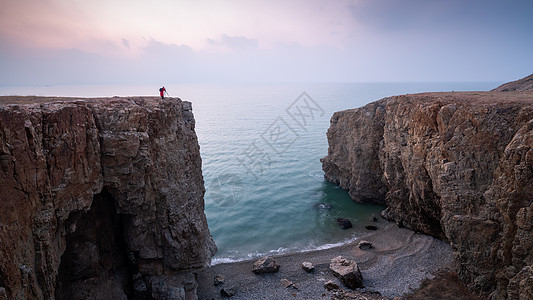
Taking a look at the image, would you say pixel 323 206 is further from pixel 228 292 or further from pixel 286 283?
pixel 228 292

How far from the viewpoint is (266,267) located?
25141 mm

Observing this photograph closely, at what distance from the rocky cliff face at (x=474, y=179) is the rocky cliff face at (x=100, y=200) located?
61.6ft

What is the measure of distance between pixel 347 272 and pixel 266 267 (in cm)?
687

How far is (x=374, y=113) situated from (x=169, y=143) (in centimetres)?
2708

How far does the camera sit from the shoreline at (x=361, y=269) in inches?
878

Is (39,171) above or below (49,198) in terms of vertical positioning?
above

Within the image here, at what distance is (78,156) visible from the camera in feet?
48.6

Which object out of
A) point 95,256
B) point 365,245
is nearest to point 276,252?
point 365,245

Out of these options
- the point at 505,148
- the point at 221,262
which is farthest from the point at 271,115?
the point at 505,148

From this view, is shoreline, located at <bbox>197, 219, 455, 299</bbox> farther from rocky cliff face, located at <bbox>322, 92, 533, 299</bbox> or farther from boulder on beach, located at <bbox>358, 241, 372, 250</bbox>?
rocky cliff face, located at <bbox>322, 92, 533, 299</bbox>

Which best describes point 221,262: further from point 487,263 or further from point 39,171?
point 487,263

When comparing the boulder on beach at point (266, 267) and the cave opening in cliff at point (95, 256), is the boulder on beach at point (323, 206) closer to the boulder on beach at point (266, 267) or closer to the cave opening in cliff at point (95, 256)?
the boulder on beach at point (266, 267)

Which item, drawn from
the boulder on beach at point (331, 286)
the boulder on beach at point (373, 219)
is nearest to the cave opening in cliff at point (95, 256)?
the boulder on beach at point (331, 286)

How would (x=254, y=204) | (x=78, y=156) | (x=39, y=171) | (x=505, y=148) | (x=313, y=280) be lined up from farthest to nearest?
(x=254, y=204) → (x=313, y=280) → (x=505, y=148) → (x=78, y=156) → (x=39, y=171)
